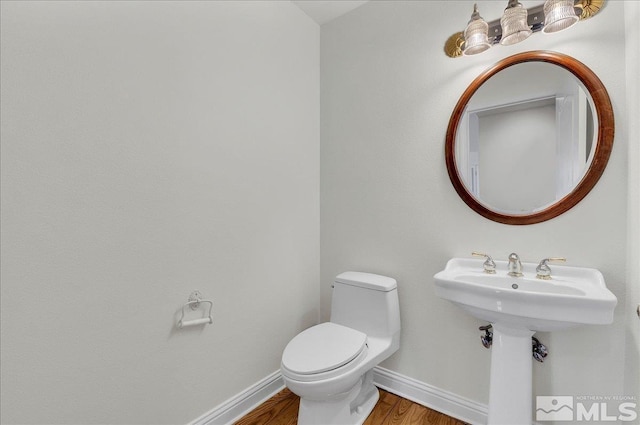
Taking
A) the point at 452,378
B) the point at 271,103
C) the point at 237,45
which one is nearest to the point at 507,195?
the point at 452,378

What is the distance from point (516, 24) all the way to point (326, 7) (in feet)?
3.92

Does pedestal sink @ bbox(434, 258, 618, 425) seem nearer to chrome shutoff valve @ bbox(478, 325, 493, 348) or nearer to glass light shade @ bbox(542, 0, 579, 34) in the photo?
chrome shutoff valve @ bbox(478, 325, 493, 348)

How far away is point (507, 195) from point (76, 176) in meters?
1.85

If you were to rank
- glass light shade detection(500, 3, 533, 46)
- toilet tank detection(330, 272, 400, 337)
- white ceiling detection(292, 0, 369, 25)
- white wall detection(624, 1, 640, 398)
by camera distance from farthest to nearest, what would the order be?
white ceiling detection(292, 0, 369, 25) < toilet tank detection(330, 272, 400, 337) < glass light shade detection(500, 3, 533, 46) < white wall detection(624, 1, 640, 398)

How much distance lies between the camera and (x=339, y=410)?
139cm

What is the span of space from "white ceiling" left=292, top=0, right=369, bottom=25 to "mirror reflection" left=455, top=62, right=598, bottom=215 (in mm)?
1050

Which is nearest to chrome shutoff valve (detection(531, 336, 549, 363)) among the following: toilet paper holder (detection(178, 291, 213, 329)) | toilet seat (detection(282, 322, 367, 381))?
toilet seat (detection(282, 322, 367, 381))

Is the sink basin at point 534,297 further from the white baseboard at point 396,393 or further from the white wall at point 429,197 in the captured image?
the white baseboard at point 396,393

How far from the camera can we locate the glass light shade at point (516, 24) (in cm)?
122

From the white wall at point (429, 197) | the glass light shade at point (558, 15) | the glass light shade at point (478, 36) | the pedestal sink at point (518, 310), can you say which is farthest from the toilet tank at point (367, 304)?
the glass light shade at point (558, 15)

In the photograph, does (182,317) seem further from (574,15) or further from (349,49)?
(574,15)

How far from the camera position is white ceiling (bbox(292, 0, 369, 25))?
1.86m

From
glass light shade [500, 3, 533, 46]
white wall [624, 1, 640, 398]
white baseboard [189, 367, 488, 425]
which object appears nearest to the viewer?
white wall [624, 1, 640, 398]

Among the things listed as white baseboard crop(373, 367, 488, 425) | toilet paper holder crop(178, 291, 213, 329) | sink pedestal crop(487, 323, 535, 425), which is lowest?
white baseboard crop(373, 367, 488, 425)
